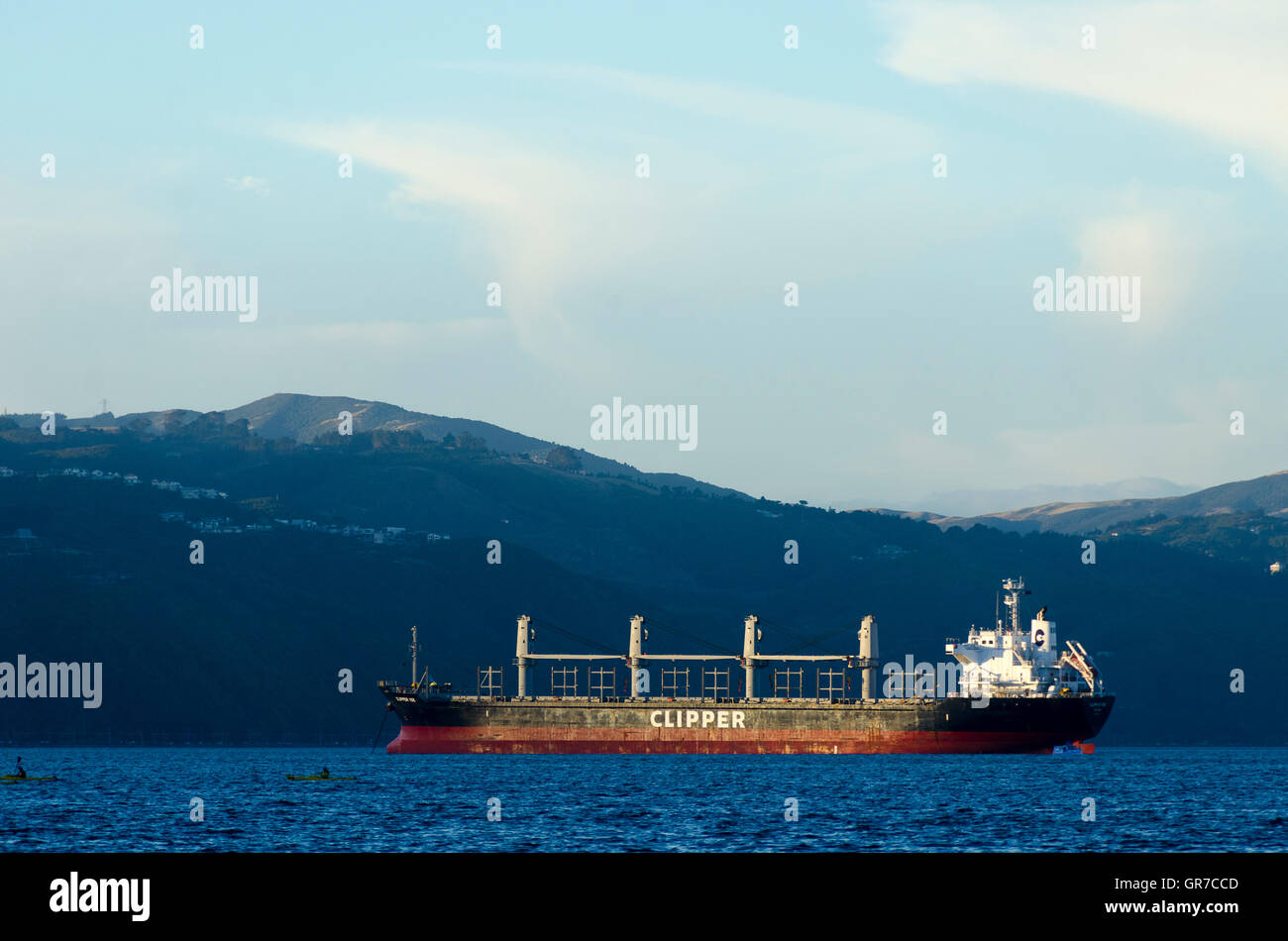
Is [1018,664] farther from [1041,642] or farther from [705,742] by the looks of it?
[705,742]

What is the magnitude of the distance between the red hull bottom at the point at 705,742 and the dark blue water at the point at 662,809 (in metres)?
8.02

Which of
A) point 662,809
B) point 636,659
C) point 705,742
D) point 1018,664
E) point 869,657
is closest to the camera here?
point 662,809

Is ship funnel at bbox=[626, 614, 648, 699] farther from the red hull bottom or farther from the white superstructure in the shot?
the white superstructure

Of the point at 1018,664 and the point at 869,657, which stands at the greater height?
the point at 869,657

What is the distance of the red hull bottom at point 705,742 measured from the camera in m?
138

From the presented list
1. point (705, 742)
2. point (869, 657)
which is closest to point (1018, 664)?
point (869, 657)

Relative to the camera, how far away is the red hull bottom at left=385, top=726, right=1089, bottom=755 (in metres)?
138

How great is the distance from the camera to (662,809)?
74688mm

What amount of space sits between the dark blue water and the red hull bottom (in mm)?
8023

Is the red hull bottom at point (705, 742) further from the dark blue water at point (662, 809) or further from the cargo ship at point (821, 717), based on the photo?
the dark blue water at point (662, 809)

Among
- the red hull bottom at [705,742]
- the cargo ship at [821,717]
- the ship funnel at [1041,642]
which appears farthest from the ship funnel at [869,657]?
the ship funnel at [1041,642]

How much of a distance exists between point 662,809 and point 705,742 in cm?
A: 7082
